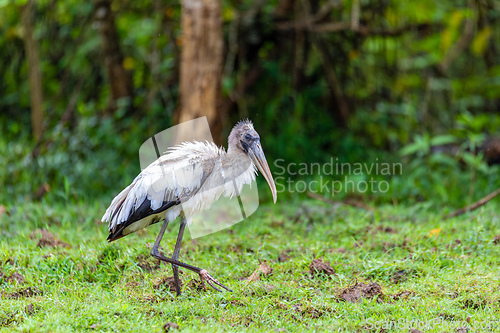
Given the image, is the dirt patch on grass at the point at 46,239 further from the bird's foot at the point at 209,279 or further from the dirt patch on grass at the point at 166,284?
the bird's foot at the point at 209,279

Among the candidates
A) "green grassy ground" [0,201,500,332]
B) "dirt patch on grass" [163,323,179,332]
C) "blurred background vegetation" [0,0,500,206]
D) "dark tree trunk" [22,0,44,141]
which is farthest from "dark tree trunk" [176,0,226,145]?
"dirt patch on grass" [163,323,179,332]

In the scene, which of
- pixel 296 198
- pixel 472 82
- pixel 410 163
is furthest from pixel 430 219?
pixel 472 82

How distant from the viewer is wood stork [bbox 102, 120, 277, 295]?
427 centimetres

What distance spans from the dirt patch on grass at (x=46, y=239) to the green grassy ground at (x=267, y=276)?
0.05 ft

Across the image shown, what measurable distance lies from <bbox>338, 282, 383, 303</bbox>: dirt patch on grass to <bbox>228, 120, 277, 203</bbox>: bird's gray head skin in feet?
3.04

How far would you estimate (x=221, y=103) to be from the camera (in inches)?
297

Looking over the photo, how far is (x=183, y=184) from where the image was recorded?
4.27 m

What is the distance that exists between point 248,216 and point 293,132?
2.39 m

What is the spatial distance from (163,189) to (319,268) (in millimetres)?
1312

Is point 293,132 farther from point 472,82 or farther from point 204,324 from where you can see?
point 204,324

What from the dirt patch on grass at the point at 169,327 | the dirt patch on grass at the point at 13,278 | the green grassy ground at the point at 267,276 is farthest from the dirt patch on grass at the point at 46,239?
the dirt patch on grass at the point at 169,327

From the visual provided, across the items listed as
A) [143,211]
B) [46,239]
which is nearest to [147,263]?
[143,211]

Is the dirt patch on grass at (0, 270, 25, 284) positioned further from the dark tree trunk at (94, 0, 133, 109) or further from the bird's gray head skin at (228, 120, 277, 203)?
the dark tree trunk at (94, 0, 133, 109)

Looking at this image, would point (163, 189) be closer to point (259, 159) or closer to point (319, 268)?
point (259, 159)
